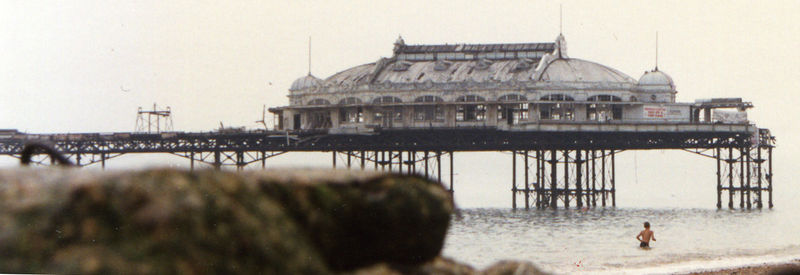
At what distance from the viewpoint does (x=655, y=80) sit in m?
109

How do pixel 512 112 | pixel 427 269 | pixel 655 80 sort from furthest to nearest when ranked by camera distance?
pixel 655 80, pixel 512 112, pixel 427 269

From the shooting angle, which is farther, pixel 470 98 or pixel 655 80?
pixel 655 80

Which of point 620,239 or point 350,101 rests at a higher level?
point 350,101

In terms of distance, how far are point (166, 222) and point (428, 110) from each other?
332 ft

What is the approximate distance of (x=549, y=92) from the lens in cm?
10606

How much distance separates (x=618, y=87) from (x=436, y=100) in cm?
1408

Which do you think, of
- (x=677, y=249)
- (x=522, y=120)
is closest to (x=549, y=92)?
(x=522, y=120)

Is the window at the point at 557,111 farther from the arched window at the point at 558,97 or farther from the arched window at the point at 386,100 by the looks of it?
the arched window at the point at 386,100

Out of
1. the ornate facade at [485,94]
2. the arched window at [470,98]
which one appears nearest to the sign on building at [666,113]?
the ornate facade at [485,94]

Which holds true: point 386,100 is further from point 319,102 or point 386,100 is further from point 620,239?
point 620,239

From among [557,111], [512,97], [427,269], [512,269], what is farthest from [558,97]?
[427,269]

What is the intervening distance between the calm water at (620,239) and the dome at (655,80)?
45.8 ft

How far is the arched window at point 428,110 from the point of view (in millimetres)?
107062

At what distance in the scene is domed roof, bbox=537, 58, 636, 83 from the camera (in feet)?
353
